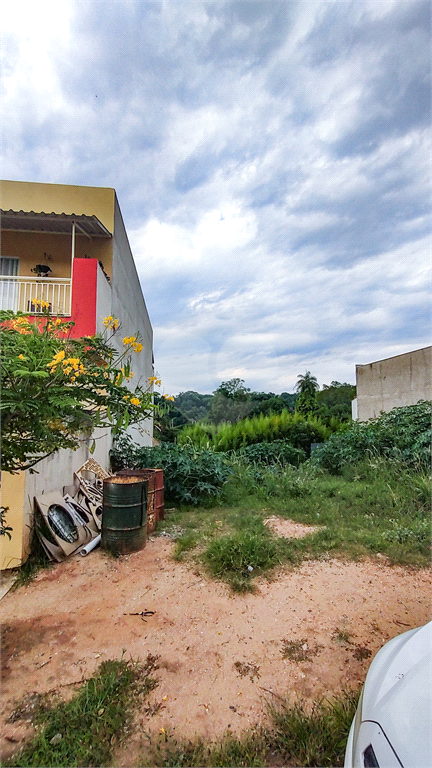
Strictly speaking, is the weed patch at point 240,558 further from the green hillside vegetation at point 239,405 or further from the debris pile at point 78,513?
the green hillside vegetation at point 239,405

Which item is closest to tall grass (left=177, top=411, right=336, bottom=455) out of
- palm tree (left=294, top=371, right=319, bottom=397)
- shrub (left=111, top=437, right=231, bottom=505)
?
shrub (left=111, top=437, right=231, bottom=505)

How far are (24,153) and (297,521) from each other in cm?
477

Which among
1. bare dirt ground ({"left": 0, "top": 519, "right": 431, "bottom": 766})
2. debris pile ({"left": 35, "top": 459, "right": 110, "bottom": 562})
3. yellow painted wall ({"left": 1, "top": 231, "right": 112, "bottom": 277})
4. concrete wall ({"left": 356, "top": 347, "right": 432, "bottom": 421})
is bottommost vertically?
bare dirt ground ({"left": 0, "top": 519, "right": 431, "bottom": 766})

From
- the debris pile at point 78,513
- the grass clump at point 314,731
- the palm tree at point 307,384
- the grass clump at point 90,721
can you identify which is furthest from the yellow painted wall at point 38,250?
the palm tree at point 307,384

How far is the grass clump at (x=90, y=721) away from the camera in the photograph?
1475mm

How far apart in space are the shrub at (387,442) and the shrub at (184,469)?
2847 mm

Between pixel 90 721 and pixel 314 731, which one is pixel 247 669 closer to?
pixel 314 731

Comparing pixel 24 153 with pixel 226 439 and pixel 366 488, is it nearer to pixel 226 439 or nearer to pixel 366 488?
pixel 366 488

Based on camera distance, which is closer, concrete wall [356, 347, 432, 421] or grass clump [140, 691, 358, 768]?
grass clump [140, 691, 358, 768]

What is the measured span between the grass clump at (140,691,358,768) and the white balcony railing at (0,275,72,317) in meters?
5.31

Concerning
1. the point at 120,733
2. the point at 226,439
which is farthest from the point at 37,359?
the point at 226,439

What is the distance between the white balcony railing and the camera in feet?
18.7

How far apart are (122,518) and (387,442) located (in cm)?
615

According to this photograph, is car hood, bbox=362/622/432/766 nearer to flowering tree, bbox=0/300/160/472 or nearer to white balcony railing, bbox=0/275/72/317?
flowering tree, bbox=0/300/160/472
